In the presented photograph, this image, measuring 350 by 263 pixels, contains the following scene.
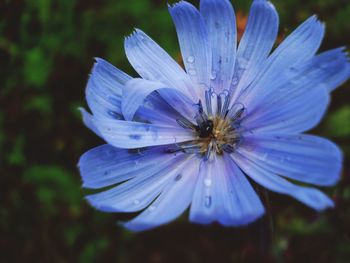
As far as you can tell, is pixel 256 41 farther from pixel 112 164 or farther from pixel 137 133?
pixel 112 164

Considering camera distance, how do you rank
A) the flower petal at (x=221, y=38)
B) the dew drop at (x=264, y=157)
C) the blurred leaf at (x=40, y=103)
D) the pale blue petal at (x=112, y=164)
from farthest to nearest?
1. the blurred leaf at (x=40, y=103)
2. the flower petal at (x=221, y=38)
3. the pale blue petal at (x=112, y=164)
4. the dew drop at (x=264, y=157)

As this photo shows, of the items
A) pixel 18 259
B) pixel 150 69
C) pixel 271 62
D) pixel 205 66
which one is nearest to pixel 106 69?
pixel 150 69

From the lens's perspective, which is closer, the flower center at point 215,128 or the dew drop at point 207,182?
the dew drop at point 207,182

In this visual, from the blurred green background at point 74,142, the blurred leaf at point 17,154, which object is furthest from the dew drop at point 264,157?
the blurred leaf at point 17,154

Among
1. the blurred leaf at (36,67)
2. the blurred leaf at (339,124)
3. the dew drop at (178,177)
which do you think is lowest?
the blurred leaf at (339,124)

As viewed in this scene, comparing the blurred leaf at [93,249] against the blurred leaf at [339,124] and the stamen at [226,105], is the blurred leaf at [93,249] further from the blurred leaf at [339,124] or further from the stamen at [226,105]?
Answer: the blurred leaf at [339,124]

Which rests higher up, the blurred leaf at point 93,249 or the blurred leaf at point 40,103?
the blurred leaf at point 40,103

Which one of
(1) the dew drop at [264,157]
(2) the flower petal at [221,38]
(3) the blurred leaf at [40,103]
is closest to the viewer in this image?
(1) the dew drop at [264,157]
